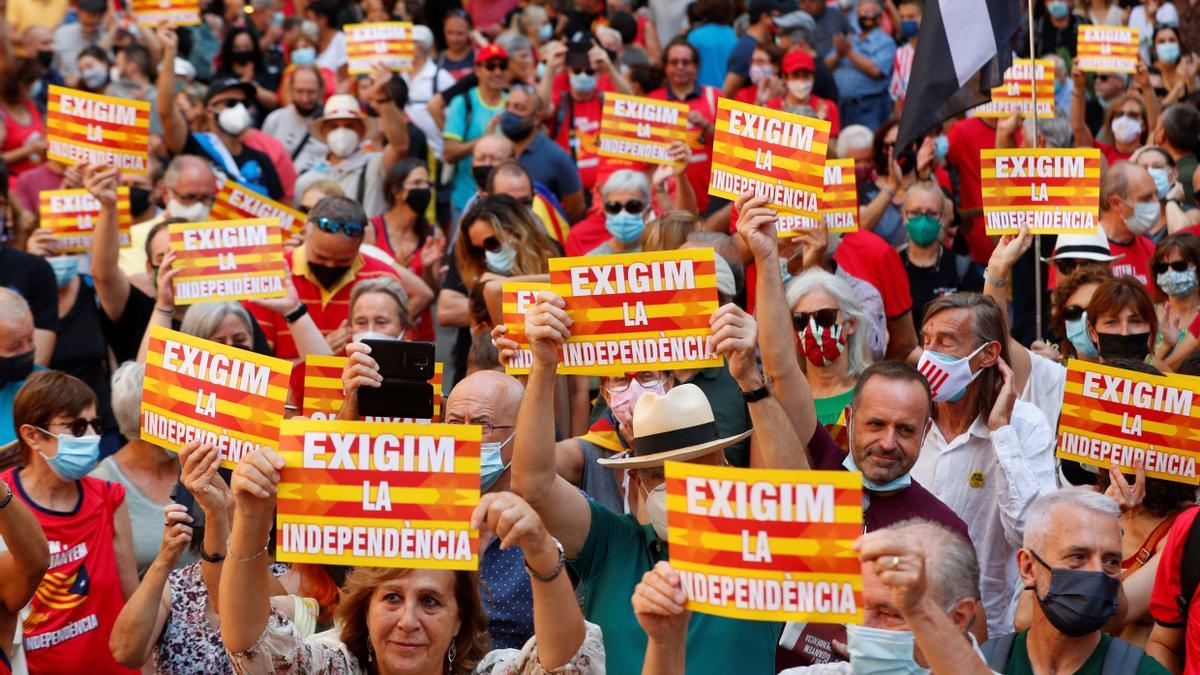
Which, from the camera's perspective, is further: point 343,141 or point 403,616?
point 343,141

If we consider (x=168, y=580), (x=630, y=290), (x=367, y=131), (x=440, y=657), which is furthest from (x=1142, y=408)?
(x=367, y=131)

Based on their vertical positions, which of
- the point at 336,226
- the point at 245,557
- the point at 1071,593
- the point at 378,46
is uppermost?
the point at 378,46

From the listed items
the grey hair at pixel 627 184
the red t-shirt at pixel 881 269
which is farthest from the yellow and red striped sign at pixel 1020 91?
the grey hair at pixel 627 184

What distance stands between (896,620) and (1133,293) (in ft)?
12.1

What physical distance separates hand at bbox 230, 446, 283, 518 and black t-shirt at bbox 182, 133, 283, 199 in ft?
25.2

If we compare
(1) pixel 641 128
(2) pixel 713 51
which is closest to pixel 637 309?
(1) pixel 641 128

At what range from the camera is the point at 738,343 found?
4.75 m

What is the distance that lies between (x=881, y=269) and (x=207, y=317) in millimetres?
3298

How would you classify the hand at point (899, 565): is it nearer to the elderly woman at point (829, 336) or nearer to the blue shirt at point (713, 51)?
the elderly woman at point (829, 336)

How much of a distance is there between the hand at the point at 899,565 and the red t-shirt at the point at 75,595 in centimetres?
354

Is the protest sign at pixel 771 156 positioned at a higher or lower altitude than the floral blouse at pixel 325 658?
higher

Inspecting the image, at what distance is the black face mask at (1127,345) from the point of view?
23.1ft

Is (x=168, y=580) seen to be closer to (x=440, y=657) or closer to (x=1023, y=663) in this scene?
(x=440, y=657)

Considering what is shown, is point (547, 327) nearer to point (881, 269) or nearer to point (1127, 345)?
point (1127, 345)
